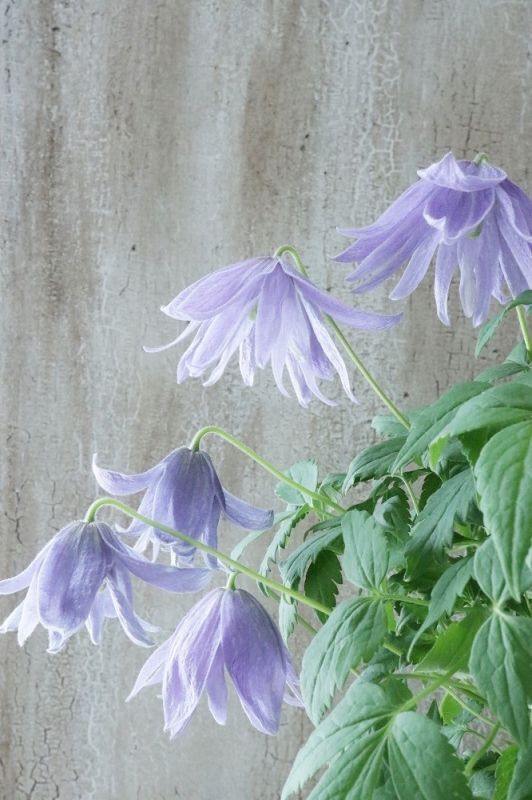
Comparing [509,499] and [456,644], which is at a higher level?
[509,499]

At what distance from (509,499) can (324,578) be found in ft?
1.11

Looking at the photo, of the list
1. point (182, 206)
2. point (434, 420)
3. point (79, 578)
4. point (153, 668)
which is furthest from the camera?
point (182, 206)

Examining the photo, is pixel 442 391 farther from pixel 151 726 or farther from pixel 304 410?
pixel 151 726

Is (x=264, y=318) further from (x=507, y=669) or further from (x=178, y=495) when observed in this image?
(x=507, y=669)

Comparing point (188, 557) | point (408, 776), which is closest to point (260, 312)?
point (188, 557)

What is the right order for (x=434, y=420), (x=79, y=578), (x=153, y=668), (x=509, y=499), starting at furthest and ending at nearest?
(x=153, y=668)
(x=79, y=578)
(x=434, y=420)
(x=509, y=499)

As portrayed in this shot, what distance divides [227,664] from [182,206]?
721 millimetres

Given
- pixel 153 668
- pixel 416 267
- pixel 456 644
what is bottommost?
pixel 153 668

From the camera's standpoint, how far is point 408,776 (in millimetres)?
537

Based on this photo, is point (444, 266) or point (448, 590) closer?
point (448, 590)

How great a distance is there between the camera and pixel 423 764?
53 cm

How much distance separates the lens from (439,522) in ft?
2.15

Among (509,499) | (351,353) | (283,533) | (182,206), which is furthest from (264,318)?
(182,206)

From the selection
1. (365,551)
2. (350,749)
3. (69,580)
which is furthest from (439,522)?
(69,580)
